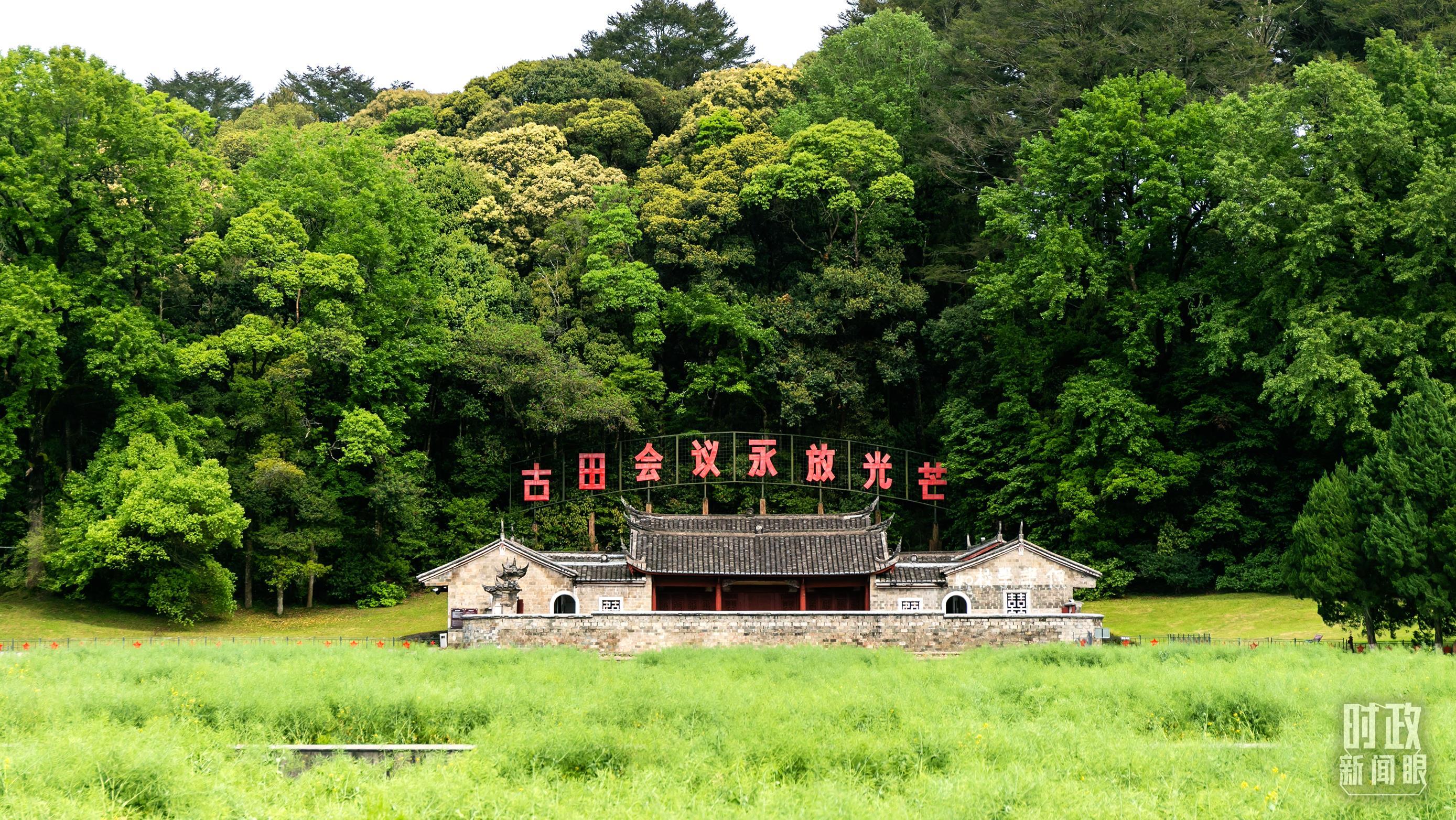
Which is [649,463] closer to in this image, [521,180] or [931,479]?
[931,479]

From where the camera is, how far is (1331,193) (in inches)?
1125

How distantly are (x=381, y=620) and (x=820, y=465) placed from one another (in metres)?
12.8

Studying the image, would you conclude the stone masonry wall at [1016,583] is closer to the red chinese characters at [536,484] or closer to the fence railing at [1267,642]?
the fence railing at [1267,642]

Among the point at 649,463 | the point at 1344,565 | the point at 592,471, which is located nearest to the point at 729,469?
the point at 649,463

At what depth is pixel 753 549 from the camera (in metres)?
28.5

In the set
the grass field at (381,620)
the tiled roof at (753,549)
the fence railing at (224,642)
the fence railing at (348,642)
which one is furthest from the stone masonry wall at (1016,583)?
the fence railing at (224,642)

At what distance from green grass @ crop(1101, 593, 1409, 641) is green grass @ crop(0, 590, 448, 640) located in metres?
17.1

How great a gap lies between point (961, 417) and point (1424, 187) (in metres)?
13.4

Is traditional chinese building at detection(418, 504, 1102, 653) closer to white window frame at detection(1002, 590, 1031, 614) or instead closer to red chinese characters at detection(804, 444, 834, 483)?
white window frame at detection(1002, 590, 1031, 614)

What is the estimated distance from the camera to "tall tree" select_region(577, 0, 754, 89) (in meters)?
54.9

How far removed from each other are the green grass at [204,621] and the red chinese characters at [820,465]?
10.9 meters

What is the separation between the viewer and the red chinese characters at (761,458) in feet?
115

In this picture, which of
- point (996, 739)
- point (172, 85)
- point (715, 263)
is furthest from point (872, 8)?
point (996, 739)

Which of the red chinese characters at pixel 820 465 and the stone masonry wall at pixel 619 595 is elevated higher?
the red chinese characters at pixel 820 465
